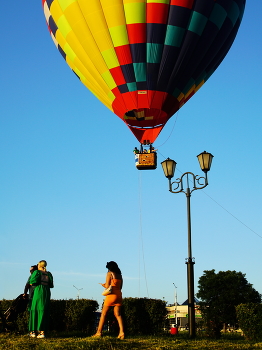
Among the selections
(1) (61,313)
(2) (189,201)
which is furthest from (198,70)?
(1) (61,313)

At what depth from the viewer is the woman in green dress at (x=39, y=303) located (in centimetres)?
1104

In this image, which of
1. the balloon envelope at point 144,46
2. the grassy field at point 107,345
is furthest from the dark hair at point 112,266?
the balloon envelope at point 144,46

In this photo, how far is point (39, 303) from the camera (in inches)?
436

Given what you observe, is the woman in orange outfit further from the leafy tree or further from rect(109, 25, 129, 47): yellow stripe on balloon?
the leafy tree

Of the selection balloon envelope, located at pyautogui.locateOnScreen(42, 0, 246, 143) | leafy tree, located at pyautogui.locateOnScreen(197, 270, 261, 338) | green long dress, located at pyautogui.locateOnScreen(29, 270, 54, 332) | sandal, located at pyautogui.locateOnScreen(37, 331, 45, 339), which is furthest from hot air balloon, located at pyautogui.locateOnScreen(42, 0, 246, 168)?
leafy tree, located at pyautogui.locateOnScreen(197, 270, 261, 338)

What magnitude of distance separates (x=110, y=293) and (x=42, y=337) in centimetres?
199

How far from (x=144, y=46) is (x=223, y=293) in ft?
157

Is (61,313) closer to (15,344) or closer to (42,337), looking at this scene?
(42,337)

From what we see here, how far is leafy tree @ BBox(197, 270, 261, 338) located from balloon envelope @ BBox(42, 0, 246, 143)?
4228 cm

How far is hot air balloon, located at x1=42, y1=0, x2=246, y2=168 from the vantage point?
23.1m

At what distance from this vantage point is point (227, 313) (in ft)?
197

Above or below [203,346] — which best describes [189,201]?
above

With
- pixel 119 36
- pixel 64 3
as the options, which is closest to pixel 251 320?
pixel 119 36

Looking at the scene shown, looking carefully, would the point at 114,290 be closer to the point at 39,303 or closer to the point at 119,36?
the point at 39,303
